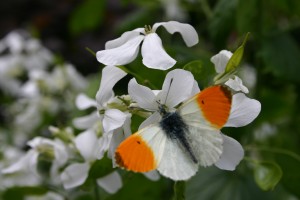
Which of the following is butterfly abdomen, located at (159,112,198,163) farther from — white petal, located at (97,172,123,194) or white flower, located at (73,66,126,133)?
white petal, located at (97,172,123,194)

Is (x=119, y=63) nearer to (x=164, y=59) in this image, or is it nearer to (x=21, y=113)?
(x=164, y=59)

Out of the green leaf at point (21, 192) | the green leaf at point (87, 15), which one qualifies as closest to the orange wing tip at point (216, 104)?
the green leaf at point (21, 192)

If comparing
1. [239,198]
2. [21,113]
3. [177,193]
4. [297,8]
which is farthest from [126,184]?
[21,113]

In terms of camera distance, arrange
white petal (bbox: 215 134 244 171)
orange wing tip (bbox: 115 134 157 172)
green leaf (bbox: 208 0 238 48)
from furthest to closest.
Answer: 1. green leaf (bbox: 208 0 238 48)
2. white petal (bbox: 215 134 244 171)
3. orange wing tip (bbox: 115 134 157 172)

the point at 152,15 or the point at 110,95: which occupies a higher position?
the point at 110,95

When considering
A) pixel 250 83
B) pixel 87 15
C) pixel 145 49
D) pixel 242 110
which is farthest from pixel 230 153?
pixel 250 83

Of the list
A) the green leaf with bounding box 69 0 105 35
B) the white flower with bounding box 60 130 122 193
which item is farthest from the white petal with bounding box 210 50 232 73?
the green leaf with bounding box 69 0 105 35

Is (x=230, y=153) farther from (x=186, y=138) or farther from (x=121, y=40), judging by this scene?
(x=121, y=40)
